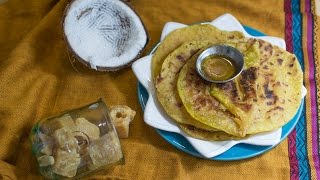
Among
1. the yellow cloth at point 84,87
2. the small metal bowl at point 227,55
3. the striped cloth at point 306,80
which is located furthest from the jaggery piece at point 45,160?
the striped cloth at point 306,80

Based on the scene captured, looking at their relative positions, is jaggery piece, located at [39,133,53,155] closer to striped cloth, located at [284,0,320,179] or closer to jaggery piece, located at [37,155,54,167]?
jaggery piece, located at [37,155,54,167]

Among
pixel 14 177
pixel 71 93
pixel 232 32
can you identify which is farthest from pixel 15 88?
pixel 232 32

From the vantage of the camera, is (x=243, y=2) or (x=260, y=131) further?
(x=243, y=2)

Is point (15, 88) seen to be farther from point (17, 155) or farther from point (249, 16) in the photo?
point (249, 16)

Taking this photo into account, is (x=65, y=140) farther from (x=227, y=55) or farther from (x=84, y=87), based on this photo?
(x=227, y=55)

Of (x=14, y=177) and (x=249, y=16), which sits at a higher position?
(x=249, y=16)

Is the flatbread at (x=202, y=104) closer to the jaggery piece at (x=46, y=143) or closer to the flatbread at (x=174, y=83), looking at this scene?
the flatbread at (x=174, y=83)
